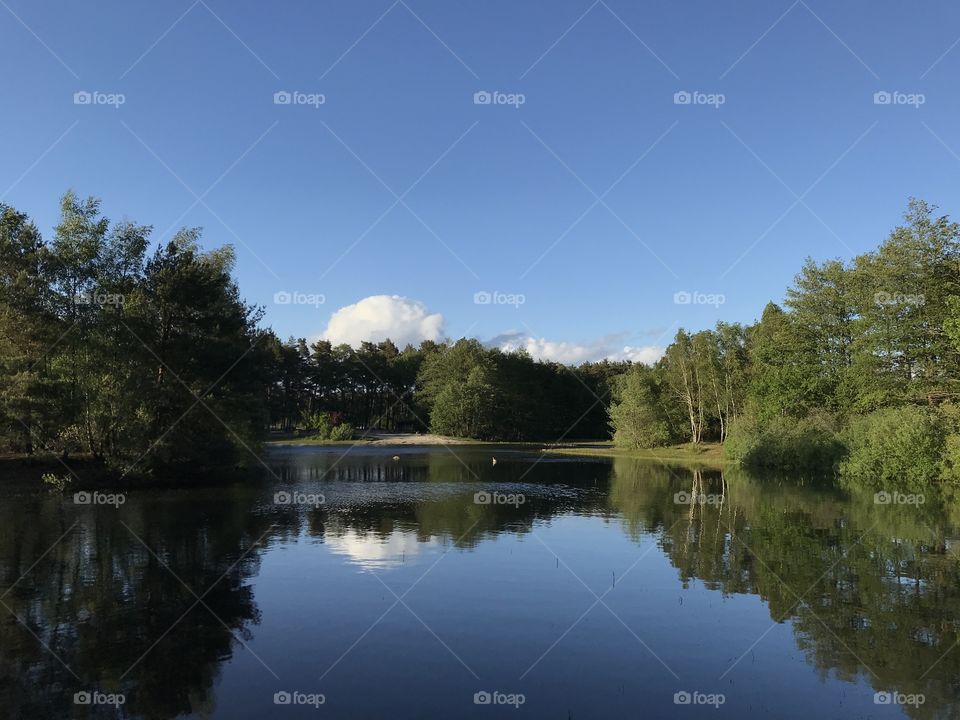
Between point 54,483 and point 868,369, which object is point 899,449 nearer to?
point 868,369

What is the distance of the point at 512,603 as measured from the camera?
16.1 metres

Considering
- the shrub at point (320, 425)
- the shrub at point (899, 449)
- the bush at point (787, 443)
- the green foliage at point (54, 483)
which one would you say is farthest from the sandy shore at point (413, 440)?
the shrub at point (899, 449)

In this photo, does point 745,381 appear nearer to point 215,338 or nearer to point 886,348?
point 886,348

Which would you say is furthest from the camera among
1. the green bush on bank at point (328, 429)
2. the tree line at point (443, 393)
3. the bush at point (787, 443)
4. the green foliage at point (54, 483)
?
the tree line at point (443, 393)

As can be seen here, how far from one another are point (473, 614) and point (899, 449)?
133 feet

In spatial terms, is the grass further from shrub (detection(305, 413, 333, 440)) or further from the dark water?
the dark water

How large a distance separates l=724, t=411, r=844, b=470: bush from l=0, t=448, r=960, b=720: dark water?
24.6 meters

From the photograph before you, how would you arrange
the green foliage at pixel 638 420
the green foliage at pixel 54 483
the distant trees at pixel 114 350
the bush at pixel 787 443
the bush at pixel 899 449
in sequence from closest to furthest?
1. the green foliage at pixel 54 483
2. the distant trees at pixel 114 350
3. the bush at pixel 899 449
4. the bush at pixel 787 443
5. the green foliage at pixel 638 420

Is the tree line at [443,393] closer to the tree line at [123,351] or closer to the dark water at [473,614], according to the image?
the tree line at [123,351]

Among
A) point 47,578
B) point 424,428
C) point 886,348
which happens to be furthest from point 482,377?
point 47,578

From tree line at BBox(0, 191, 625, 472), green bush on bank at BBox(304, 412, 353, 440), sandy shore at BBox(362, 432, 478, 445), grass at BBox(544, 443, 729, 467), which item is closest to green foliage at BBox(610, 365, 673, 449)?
grass at BBox(544, 443, 729, 467)

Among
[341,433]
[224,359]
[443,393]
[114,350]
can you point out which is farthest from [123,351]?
[443,393]

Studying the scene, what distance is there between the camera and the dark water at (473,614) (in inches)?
420

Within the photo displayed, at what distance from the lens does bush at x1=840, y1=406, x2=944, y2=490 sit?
4322 centimetres
